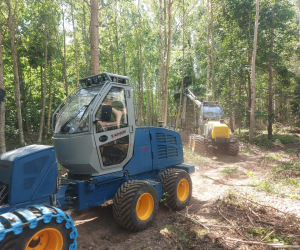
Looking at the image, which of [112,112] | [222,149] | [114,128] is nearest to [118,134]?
[114,128]

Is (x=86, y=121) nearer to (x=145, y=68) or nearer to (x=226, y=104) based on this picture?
(x=226, y=104)

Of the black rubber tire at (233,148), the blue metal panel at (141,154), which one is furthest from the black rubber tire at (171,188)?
the black rubber tire at (233,148)

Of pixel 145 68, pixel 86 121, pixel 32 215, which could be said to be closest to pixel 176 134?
pixel 86 121

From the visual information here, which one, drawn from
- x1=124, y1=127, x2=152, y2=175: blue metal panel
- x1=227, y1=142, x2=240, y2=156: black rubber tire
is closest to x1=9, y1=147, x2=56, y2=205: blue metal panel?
x1=124, y1=127, x2=152, y2=175: blue metal panel

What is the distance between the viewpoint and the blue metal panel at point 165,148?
527 centimetres

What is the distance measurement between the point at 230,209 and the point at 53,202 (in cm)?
368

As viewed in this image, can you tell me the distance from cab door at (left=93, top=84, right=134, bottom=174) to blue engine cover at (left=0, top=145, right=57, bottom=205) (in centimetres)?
86

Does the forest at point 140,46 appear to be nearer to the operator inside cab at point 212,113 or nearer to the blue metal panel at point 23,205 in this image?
the operator inside cab at point 212,113

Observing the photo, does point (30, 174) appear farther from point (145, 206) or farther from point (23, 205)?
point (145, 206)

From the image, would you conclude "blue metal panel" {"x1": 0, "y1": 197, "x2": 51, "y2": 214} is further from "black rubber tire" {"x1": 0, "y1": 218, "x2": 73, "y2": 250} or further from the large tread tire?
"black rubber tire" {"x1": 0, "y1": 218, "x2": 73, "y2": 250}

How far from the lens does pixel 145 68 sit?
26.4 meters

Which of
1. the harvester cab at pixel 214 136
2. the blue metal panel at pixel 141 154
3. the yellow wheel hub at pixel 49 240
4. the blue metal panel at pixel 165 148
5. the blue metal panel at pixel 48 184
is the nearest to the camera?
the yellow wheel hub at pixel 49 240

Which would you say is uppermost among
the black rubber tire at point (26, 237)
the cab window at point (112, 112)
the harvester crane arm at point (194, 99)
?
the harvester crane arm at point (194, 99)

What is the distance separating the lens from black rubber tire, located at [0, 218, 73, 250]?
94.0 inches
